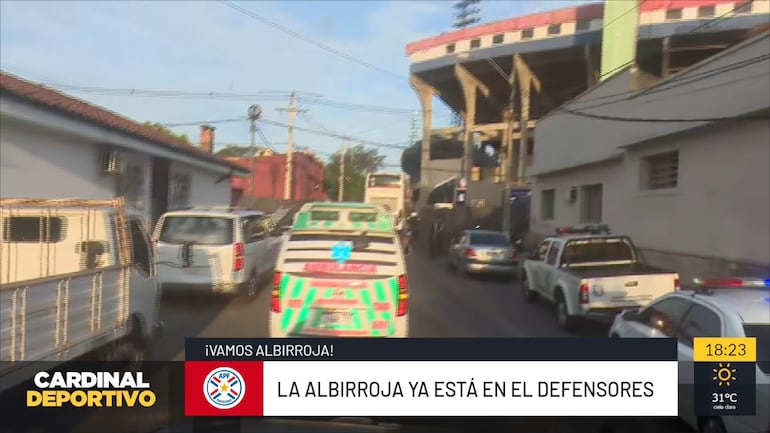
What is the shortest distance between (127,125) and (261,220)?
378cm

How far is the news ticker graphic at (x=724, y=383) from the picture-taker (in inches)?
128

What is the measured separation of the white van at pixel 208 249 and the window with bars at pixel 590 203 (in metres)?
14.4

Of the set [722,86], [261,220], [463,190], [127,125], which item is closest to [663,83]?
[722,86]

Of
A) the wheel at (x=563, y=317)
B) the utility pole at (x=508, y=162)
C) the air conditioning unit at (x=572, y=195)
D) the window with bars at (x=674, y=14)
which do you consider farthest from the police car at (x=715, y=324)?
the window with bars at (x=674, y=14)

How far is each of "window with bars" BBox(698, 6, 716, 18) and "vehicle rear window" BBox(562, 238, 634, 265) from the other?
1525 centimetres

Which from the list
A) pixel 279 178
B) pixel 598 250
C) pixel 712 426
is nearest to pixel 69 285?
pixel 279 178

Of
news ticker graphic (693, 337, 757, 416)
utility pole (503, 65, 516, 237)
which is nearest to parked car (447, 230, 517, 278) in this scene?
utility pole (503, 65, 516, 237)

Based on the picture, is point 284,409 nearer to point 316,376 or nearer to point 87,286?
point 316,376

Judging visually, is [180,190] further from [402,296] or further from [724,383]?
[724,383]

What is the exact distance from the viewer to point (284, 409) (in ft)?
9.78

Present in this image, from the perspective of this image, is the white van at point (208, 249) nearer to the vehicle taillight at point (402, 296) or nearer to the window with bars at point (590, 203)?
the vehicle taillight at point (402, 296)

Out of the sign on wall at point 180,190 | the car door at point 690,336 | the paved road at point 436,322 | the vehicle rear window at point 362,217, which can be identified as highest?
the sign on wall at point 180,190

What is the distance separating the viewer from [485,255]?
1515 centimetres

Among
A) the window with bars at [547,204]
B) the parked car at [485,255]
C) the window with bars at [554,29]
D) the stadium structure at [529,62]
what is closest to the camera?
the stadium structure at [529,62]
